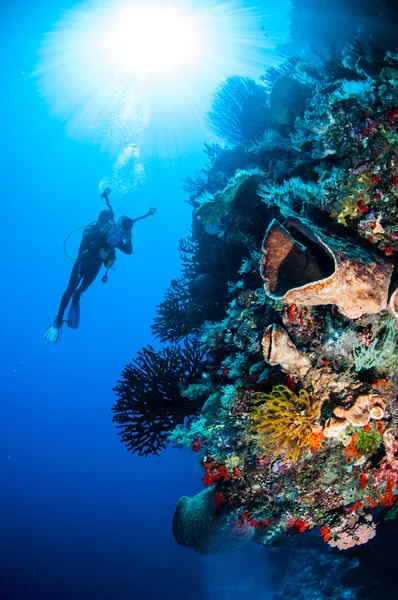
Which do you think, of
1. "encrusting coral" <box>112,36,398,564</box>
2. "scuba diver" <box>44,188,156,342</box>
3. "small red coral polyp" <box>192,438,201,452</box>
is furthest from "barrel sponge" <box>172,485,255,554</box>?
"scuba diver" <box>44,188,156,342</box>

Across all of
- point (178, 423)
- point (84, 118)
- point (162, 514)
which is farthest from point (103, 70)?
point (162, 514)

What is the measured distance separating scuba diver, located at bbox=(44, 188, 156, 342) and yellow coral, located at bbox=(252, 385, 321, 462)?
781 centimetres

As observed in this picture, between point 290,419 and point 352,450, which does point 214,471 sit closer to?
point 290,419

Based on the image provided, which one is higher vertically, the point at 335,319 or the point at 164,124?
the point at 164,124

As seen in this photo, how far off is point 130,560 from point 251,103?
4016cm

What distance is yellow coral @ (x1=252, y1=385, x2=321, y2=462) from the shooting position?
115 inches

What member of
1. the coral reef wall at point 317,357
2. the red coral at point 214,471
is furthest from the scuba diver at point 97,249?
the red coral at point 214,471

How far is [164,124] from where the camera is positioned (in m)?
43.7

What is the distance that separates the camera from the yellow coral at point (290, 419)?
293 centimetres

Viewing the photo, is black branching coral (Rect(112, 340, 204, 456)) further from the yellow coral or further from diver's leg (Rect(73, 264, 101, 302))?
diver's leg (Rect(73, 264, 101, 302))

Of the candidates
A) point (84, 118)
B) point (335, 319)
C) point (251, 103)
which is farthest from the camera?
point (84, 118)

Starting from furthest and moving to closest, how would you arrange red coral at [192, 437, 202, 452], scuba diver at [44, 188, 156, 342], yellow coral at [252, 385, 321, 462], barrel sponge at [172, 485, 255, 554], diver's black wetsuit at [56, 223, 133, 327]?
1. diver's black wetsuit at [56, 223, 133, 327]
2. scuba diver at [44, 188, 156, 342]
3. barrel sponge at [172, 485, 255, 554]
4. red coral at [192, 437, 202, 452]
5. yellow coral at [252, 385, 321, 462]

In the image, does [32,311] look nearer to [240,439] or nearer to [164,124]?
[164,124]

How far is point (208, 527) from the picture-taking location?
4.37 metres
